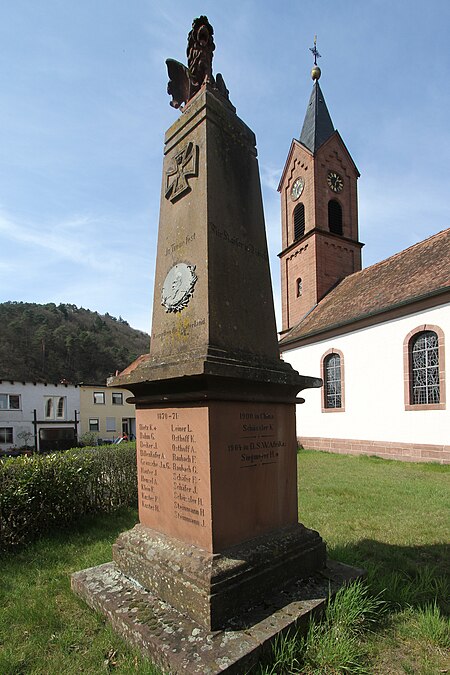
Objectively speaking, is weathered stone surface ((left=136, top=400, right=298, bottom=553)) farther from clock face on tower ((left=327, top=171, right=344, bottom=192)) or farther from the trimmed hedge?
clock face on tower ((left=327, top=171, right=344, bottom=192))

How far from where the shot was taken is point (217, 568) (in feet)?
8.99

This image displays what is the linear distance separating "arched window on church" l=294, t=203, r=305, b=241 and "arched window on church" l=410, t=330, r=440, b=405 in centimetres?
1238

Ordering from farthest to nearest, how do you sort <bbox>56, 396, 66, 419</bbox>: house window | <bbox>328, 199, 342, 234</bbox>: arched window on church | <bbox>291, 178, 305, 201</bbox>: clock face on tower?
<bbox>56, 396, 66, 419</bbox>: house window → <bbox>291, 178, 305, 201</bbox>: clock face on tower → <bbox>328, 199, 342, 234</bbox>: arched window on church

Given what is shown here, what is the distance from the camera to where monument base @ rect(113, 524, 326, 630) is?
Answer: 2660 millimetres

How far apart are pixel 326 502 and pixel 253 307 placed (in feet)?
15.8

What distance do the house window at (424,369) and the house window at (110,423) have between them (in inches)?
1138

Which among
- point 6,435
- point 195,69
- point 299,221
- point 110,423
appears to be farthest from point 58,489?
point 110,423

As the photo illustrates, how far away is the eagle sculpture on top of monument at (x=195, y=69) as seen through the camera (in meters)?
3.87

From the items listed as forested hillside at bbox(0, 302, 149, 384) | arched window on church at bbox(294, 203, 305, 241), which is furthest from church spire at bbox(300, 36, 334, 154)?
forested hillside at bbox(0, 302, 149, 384)

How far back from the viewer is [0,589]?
12.4ft

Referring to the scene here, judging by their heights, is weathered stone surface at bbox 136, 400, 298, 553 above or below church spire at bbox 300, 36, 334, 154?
below

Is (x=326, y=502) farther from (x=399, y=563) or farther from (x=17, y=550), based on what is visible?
(x=17, y=550)

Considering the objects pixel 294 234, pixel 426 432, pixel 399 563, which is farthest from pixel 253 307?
pixel 294 234

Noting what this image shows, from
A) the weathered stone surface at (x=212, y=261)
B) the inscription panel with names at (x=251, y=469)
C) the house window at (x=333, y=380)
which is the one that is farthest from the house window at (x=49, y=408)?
the inscription panel with names at (x=251, y=469)
